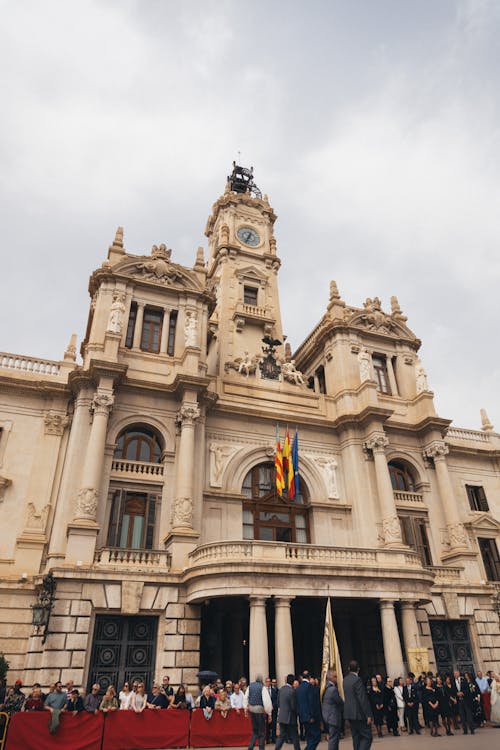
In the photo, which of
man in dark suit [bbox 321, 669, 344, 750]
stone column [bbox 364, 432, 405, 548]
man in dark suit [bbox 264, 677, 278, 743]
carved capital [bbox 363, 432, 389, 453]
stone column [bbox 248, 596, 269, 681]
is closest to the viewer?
man in dark suit [bbox 321, 669, 344, 750]

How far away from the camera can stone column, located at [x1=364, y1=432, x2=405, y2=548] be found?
2789 cm

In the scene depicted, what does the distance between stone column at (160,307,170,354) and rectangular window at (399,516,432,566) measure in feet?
53.1

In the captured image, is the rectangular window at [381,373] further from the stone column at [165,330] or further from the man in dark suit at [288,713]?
the man in dark suit at [288,713]

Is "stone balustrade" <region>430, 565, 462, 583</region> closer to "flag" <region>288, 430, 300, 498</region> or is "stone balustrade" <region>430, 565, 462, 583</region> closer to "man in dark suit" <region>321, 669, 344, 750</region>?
"flag" <region>288, 430, 300, 498</region>

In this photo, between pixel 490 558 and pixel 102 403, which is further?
pixel 490 558

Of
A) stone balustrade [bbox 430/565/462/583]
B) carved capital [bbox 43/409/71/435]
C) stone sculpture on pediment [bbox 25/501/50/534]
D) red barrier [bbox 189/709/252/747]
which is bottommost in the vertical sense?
red barrier [bbox 189/709/252/747]

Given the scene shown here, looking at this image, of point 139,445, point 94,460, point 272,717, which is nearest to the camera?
point 272,717

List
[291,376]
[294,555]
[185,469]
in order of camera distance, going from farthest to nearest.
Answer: [291,376]
[185,469]
[294,555]

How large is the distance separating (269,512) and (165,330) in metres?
11.5

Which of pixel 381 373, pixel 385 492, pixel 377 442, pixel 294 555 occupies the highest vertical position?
pixel 381 373

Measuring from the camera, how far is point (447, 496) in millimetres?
31172

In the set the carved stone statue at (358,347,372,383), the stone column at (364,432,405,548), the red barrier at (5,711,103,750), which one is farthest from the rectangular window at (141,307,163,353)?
the red barrier at (5,711,103,750)

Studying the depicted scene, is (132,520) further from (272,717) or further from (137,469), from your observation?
(272,717)

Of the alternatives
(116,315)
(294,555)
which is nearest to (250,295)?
(116,315)
